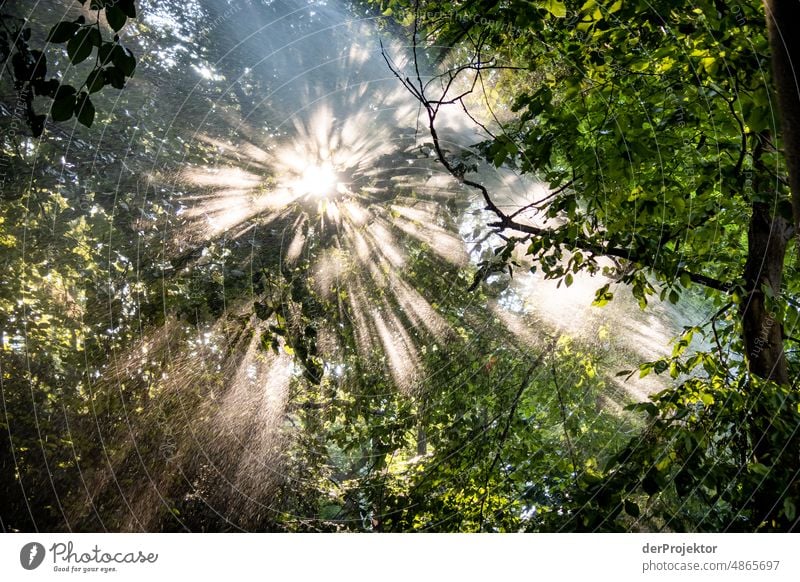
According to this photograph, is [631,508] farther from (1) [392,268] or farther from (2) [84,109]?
(1) [392,268]

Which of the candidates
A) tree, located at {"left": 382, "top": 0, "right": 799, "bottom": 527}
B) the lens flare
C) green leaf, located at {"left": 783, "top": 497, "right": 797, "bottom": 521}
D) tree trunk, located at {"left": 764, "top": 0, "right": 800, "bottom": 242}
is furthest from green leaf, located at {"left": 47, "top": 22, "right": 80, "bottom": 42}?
the lens flare

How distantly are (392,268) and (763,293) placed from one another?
3.92 meters

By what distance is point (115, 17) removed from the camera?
2.88ft

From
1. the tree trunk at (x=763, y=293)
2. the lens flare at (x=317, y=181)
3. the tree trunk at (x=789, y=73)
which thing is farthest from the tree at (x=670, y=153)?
the lens flare at (x=317, y=181)

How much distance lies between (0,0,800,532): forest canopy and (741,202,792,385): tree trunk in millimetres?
13

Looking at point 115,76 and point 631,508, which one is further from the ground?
point 115,76

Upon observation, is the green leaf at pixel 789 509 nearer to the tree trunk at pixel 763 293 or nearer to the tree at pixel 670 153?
the tree at pixel 670 153

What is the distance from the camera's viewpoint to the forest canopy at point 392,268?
5.08ft

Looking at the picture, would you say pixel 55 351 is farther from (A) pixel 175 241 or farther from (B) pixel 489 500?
(B) pixel 489 500

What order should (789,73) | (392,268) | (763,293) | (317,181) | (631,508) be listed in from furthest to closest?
(392,268)
(317,181)
(763,293)
(631,508)
(789,73)
